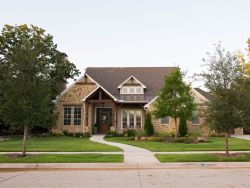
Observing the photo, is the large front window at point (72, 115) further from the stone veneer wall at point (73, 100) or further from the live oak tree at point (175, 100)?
the live oak tree at point (175, 100)

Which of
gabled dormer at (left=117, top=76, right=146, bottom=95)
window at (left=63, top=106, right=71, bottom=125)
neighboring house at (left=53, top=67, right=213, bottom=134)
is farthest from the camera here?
gabled dormer at (left=117, top=76, right=146, bottom=95)

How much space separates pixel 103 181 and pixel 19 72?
8827mm

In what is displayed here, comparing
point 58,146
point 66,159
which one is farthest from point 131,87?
point 66,159

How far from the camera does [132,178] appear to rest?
11.2m

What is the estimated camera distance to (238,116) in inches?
644

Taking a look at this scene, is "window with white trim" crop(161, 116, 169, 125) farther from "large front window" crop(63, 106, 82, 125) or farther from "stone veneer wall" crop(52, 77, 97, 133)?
"large front window" crop(63, 106, 82, 125)

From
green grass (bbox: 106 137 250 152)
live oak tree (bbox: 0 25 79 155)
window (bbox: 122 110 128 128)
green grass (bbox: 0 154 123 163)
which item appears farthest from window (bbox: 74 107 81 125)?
green grass (bbox: 0 154 123 163)

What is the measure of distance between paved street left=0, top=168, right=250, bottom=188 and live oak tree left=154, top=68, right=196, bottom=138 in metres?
15.8

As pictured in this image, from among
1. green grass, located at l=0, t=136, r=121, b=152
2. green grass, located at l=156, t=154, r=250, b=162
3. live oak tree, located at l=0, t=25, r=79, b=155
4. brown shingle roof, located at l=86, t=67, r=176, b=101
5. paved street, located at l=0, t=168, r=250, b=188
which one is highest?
brown shingle roof, located at l=86, t=67, r=176, b=101

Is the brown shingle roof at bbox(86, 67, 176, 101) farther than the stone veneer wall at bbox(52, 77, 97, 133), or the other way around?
the brown shingle roof at bbox(86, 67, 176, 101)

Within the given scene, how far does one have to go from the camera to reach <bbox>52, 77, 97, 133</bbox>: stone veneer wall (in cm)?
3728

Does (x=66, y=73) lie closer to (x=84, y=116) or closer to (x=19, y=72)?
(x=84, y=116)

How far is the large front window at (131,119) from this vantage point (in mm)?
38125

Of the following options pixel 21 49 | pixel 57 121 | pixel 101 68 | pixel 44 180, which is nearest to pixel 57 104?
pixel 57 121
